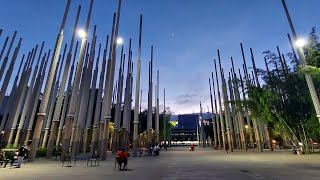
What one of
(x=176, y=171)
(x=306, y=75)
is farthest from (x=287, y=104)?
(x=176, y=171)

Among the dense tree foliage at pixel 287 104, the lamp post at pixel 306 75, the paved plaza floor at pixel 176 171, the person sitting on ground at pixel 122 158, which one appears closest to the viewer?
the paved plaza floor at pixel 176 171

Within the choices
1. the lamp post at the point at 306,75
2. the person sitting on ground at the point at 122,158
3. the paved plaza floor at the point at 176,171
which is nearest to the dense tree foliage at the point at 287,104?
the lamp post at the point at 306,75

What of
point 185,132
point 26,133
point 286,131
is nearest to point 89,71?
point 26,133

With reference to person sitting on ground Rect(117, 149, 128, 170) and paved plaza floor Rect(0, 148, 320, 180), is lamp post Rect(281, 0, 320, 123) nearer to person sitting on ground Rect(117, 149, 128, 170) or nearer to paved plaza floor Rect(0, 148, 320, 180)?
paved plaza floor Rect(0, 148, 320, 180)

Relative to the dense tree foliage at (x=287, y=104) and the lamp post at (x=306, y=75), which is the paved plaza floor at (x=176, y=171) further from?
the dense tree foliage at (x=287, y=104)

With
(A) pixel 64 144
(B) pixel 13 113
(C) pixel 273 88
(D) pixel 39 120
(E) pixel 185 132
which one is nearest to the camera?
(D) pixel 39 120

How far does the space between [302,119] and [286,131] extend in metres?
2.48

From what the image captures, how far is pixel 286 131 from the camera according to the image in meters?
28.7

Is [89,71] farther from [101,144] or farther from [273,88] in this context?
[273,88]

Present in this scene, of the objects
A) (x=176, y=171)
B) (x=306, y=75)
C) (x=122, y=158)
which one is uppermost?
(x=306, y=75)

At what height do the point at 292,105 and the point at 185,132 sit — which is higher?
the point at 185,132

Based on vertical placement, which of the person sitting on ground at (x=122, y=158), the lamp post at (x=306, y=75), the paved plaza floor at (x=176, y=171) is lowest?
the paved plaza floor at (x=176, y=171)

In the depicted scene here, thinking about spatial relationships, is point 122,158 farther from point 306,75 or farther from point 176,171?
point 306,75

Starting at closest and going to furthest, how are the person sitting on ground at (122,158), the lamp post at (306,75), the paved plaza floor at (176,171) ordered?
the paved plaza floor at (176,171) → the person sitting on ground at (122,158) → the lamp post at (306,75)
